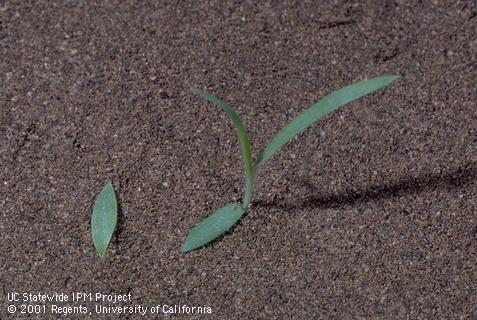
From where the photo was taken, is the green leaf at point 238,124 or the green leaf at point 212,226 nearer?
the green leaf at point 238,124

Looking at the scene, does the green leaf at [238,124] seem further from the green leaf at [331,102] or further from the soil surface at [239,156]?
the soil surface at [239,156]

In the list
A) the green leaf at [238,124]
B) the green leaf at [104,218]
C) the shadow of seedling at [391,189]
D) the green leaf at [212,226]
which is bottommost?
the shadow of seedling at [391,189]

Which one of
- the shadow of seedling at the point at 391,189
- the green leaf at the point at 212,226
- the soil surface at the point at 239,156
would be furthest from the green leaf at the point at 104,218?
the shadow of seedling at the point at 391,189

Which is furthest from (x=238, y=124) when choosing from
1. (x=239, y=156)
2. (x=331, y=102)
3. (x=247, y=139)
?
(x=239, y=156)

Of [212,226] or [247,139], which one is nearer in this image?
[247,139]

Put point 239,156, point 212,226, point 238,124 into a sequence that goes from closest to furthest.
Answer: point 238,124 → point 212,226 → point 239,156

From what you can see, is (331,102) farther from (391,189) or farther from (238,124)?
(391,189)

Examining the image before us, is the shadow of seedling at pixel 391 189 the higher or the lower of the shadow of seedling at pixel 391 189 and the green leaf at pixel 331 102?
the lower

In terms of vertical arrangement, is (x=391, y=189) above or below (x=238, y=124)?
below
